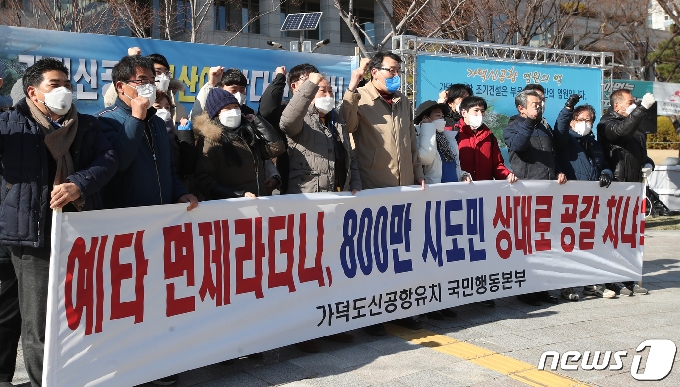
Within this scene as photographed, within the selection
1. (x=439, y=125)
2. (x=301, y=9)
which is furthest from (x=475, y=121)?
(x=301, y=9)

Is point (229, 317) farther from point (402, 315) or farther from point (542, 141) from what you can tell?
point (542, 141)

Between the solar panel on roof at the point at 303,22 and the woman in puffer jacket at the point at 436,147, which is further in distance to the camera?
the solar panel on roof at the point at 303,22

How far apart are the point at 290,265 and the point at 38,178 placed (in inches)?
66.2

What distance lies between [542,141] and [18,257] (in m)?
4.54

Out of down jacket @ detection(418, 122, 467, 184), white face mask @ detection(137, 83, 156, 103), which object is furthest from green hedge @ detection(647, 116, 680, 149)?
white face mask @ detection(137, 83, 156, 103)

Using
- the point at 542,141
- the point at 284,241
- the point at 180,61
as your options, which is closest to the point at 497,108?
the point at 542,141

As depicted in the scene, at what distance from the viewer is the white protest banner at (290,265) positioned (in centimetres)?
387

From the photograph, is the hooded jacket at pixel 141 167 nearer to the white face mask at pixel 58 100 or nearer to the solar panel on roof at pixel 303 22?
the white face mask at pixel 58 100

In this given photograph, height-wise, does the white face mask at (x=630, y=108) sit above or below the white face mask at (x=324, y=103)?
above

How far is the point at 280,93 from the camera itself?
530 cm

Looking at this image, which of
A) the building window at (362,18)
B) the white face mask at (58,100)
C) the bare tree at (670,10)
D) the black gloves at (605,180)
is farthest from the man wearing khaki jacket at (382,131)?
the building window at (362,18)

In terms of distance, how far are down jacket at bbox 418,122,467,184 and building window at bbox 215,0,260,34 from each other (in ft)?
56.7

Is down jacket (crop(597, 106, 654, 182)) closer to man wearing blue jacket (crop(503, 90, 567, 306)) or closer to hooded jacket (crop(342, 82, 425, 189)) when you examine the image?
man wearing blue jacket (crop(503, 90, 567, 306))

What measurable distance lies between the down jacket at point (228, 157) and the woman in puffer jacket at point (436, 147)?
4.96 feet
